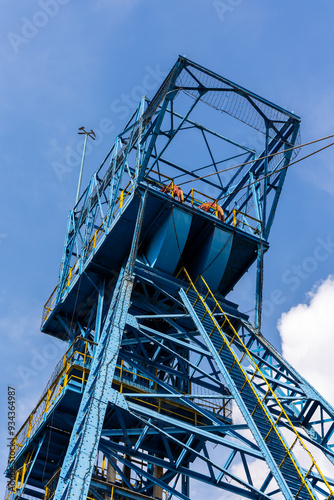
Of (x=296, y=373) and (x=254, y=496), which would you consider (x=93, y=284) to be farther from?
(x=254, y=496)

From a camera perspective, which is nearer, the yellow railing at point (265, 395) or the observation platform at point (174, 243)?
the yellow railing at point (265, 395)

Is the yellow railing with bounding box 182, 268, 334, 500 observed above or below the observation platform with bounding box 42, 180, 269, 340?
below

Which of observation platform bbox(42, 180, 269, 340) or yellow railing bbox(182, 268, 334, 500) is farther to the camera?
observation platform bbox(42, 180, 269, 340)

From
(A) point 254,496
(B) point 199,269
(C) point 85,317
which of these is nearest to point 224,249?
(B) point 199,269

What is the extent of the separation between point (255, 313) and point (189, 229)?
3420 mm

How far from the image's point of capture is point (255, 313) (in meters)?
23.0

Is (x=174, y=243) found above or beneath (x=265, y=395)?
above

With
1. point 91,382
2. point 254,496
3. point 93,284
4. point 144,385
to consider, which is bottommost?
point 254,496

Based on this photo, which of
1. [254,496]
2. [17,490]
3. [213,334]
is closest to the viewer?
[254,496]

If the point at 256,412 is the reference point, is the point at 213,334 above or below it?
above

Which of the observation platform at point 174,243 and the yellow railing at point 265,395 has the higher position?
the observation platform at point 174,243

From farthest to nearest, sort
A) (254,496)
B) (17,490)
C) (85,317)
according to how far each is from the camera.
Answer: (85,317) → (17,490) → (254,496)

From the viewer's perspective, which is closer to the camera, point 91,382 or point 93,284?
point 91,382

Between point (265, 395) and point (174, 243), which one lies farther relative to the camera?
point (174, 243)
